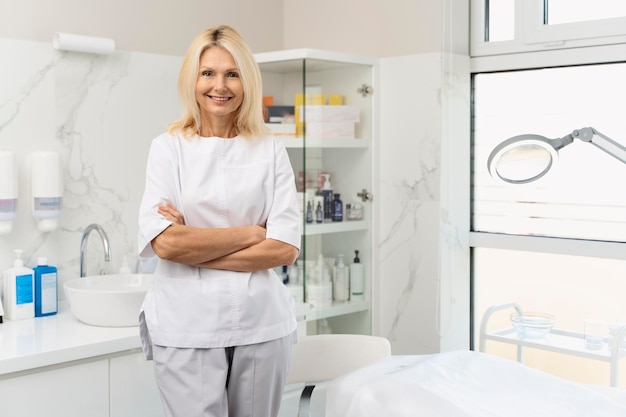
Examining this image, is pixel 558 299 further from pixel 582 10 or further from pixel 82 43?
pixel 82 43

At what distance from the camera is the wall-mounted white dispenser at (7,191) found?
7.88ft

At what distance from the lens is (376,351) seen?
7.06 ft

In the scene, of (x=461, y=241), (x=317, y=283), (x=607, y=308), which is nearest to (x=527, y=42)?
(x=461, y=241)

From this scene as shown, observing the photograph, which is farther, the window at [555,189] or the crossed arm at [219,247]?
the window at [555,189]

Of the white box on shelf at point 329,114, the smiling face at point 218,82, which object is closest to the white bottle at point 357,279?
the white box on shelf at point 329,114

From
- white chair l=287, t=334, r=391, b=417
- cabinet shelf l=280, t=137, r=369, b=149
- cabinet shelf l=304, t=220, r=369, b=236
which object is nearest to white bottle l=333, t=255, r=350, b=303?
cabinet shelf l=304, t=220, r=369, b=236

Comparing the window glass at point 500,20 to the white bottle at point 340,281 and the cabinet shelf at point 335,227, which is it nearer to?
the cabinet shelf at point 335,227

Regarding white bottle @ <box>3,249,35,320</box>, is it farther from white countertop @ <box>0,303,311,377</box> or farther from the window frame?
the window frame

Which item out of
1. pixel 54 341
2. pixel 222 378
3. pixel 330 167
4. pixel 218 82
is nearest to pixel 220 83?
pixel 218 82

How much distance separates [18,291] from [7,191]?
1.06ft

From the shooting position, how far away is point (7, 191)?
2.41 metres

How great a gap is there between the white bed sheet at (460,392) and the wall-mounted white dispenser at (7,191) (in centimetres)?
127

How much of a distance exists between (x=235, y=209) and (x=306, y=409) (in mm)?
580

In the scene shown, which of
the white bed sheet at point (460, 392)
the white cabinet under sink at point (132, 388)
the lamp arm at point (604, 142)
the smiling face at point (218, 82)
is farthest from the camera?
the white cabinet under sink at point (132, 388)
